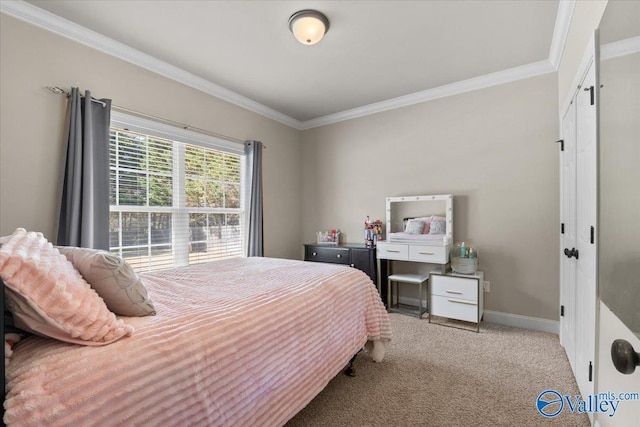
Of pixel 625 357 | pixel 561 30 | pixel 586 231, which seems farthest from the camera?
pixel 561 30

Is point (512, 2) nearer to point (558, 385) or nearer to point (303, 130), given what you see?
point (558, 385)

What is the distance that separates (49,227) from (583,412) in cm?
371

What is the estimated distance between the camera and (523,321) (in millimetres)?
2896

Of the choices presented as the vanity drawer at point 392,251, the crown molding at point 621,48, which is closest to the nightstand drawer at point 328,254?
the vanity drawer at point 392,251

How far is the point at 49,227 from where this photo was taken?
2.11m

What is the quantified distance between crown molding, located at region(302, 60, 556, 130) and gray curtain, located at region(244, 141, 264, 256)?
1.25 m

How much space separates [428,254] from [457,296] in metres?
0.50

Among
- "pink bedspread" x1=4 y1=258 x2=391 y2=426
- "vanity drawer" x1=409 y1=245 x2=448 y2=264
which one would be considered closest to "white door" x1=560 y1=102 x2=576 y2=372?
"vanity drawer" x1=409 y1=245 x2=448 y2=264

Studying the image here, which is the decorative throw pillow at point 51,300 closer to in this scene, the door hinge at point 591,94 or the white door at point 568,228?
the door hinge at point 591,94

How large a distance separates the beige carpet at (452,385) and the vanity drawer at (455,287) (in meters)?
0.37

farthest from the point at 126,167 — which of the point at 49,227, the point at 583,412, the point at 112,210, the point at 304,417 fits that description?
the point at 583,412

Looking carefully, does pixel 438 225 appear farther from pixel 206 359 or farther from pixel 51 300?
pixel 51 300

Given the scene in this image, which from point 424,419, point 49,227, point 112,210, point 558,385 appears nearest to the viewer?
point 424,419

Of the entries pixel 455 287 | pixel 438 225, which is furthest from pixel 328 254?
pixel 455 287
